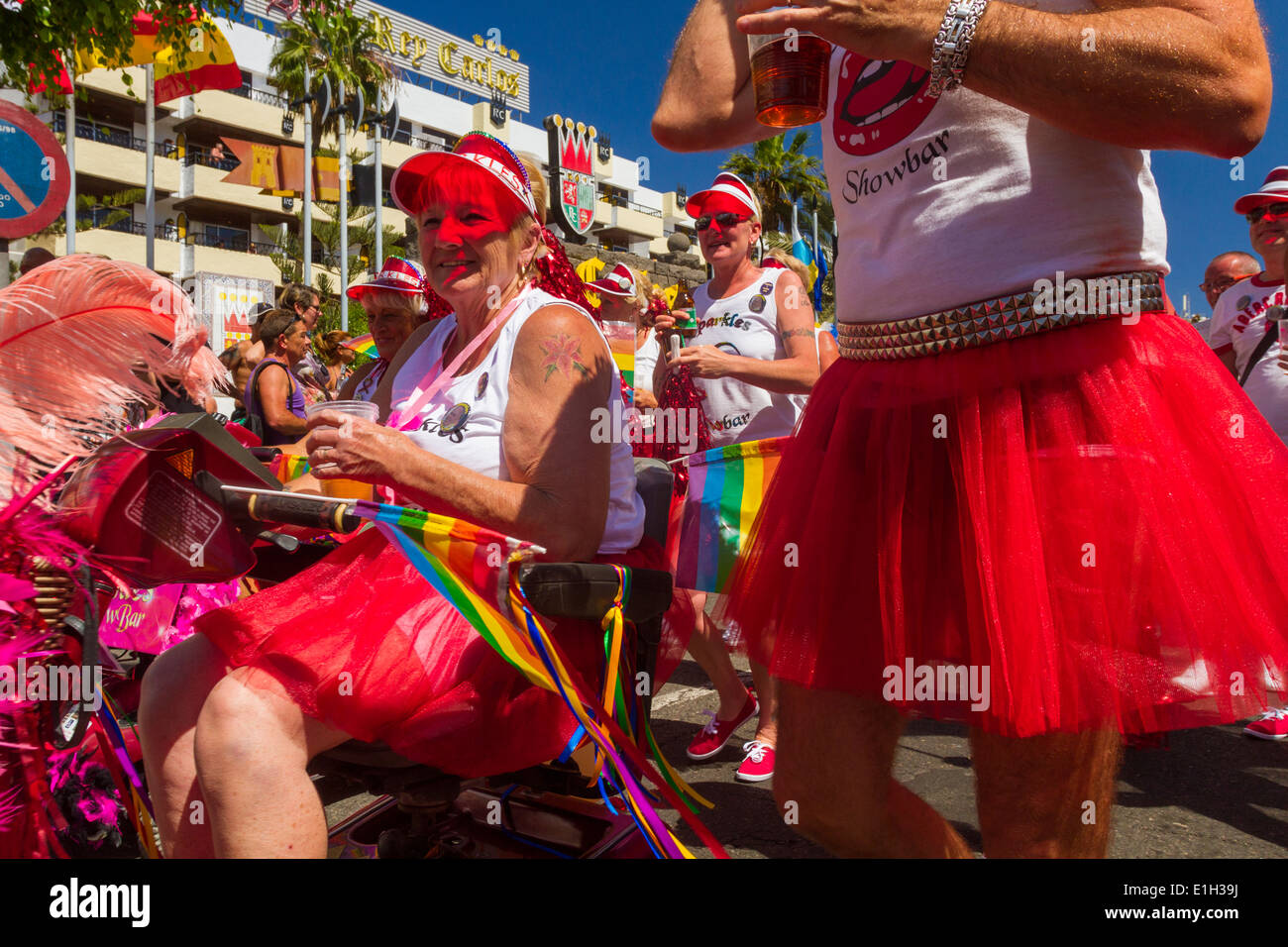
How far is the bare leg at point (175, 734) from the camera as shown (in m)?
1.80

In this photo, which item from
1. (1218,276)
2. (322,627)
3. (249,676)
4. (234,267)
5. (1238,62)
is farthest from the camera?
(234,267)

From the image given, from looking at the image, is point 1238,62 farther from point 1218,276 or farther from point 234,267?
point 234,267

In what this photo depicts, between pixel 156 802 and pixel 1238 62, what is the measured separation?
6.83 ft

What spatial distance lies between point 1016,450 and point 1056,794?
1.51 feet

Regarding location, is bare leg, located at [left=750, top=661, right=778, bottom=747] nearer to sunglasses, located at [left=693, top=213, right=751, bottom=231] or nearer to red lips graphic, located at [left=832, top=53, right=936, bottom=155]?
sunglasses, located at [left=693, top=213, right=751, bottom=231]

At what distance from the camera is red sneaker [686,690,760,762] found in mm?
3965

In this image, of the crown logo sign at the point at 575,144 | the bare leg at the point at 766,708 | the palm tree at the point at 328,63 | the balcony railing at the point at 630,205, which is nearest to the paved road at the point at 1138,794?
the bare leg at the point at 766,708

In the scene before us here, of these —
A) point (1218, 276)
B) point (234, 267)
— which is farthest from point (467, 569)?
point (234, 267)

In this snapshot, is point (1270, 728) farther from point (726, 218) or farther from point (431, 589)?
point (431, 589)

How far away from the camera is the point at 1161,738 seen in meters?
1.55

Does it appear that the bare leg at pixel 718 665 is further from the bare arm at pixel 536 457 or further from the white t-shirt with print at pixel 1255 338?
the white t-shirt with print at pixel 1255 338

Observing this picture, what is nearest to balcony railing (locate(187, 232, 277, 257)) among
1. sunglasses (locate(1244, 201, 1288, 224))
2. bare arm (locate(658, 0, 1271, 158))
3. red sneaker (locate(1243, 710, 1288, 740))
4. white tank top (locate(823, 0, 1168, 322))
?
sunglasses (locate(1244, 201, 1288, 224))

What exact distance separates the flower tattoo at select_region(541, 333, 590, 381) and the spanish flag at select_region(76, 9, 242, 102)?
10087 millimetres

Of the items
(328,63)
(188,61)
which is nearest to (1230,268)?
(188,61)
